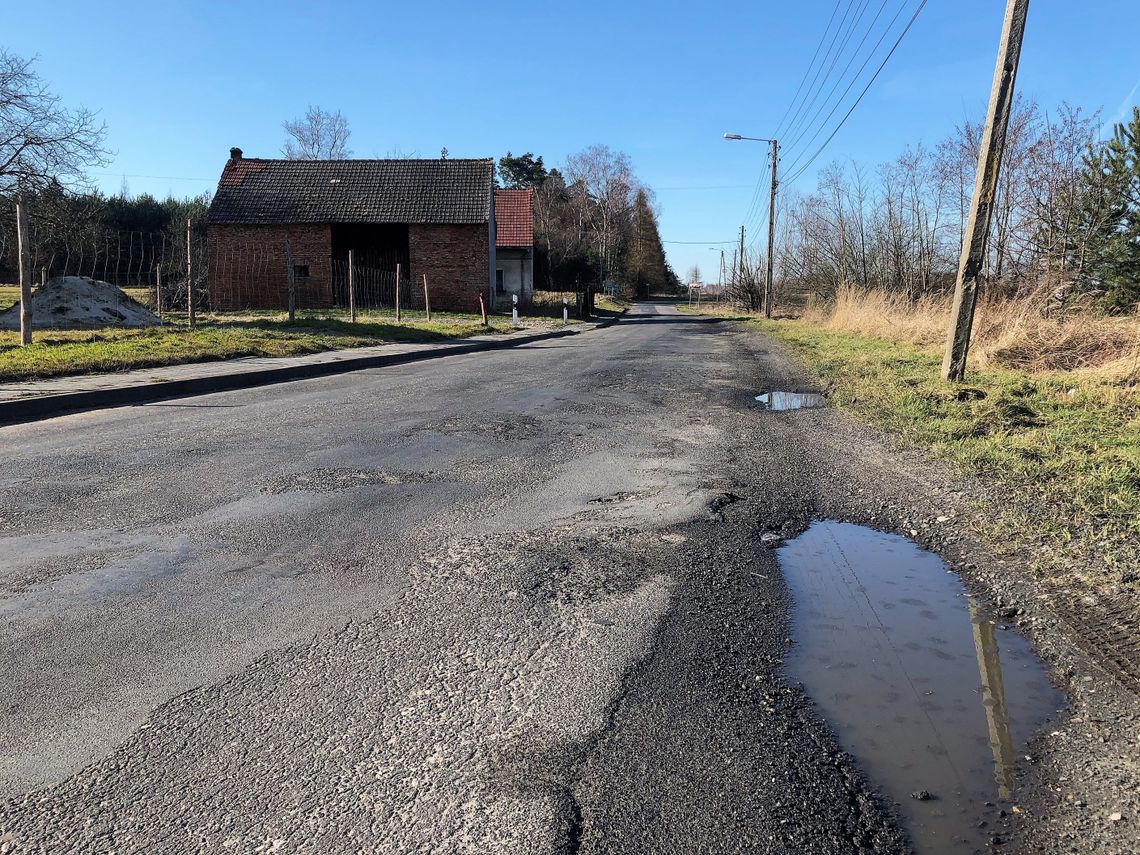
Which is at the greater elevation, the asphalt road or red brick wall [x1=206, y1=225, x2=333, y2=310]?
red brick wall [x1=206, y1=225, x2=333, y2=310]

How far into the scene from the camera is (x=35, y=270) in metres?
40.7

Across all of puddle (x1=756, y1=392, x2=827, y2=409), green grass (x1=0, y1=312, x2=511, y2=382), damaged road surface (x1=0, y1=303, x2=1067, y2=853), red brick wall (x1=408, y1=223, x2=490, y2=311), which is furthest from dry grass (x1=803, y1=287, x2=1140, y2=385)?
red brick wall (x1=408, y1=223, x2=490, y2=311)

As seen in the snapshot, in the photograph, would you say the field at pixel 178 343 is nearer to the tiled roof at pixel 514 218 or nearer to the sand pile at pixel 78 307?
the sand pile at pixel 78 307

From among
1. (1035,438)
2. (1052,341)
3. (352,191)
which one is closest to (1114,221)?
(1052,341)

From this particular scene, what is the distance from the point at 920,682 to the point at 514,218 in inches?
1753

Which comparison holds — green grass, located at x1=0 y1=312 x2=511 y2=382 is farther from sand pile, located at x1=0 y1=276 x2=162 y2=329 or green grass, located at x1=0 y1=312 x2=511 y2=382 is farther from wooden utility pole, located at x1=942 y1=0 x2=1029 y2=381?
wooden utility pole, located at x1=942 y1=0 x2=1029 y2=381

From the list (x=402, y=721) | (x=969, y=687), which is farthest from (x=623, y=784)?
(x=969, y=687)

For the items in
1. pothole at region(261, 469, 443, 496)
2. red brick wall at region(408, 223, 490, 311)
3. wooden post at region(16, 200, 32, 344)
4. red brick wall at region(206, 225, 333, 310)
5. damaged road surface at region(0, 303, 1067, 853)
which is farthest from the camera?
red brick wall at region(408, 223, 490, 311)

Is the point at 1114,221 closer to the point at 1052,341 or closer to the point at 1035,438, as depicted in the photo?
the point at 1052,341

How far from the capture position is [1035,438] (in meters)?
6.71

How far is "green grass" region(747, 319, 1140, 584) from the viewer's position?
4564 millimetres

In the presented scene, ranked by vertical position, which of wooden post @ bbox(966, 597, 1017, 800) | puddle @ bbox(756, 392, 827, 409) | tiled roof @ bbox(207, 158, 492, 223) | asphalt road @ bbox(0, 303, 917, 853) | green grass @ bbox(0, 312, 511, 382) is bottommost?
wooden post @ bbox(966, 597, 1017, 800)

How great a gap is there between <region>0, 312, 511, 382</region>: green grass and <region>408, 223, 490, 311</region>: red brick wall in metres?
14.7

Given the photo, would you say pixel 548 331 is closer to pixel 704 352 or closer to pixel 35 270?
pixel 704 352
